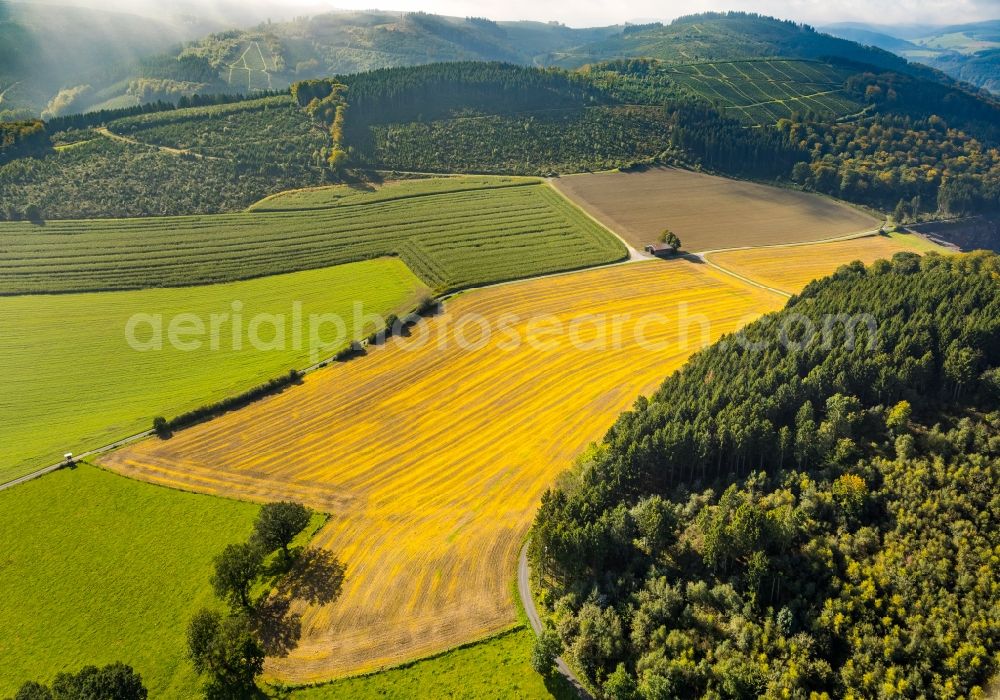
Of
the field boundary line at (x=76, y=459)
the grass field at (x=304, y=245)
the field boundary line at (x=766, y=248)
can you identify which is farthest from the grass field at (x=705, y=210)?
the field boundary line at (x=76, y=459)

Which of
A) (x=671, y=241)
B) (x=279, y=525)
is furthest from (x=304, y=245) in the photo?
(x=279, y=525)

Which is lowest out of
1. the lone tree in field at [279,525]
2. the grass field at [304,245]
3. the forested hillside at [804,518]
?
the lone tree in field at [279,525]

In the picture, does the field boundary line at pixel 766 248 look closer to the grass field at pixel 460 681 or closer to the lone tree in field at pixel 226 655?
the grass field at pixel 460 681

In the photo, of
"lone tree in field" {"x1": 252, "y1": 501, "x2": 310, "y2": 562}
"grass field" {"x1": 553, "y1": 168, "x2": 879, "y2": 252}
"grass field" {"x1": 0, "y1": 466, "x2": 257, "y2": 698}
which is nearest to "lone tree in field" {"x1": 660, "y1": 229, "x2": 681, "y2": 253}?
"grass field" {"x1": 553, "y1": 168, "x2": 879, "y2": 252}

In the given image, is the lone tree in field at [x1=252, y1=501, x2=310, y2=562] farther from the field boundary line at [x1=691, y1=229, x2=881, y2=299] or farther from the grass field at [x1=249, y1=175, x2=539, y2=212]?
the grass field at [x1=249, y1=175, x2=539, y2=212]

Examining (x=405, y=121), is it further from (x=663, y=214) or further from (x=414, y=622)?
(x=414, y=622)

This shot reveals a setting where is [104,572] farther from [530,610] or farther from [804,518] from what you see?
[804,518]
